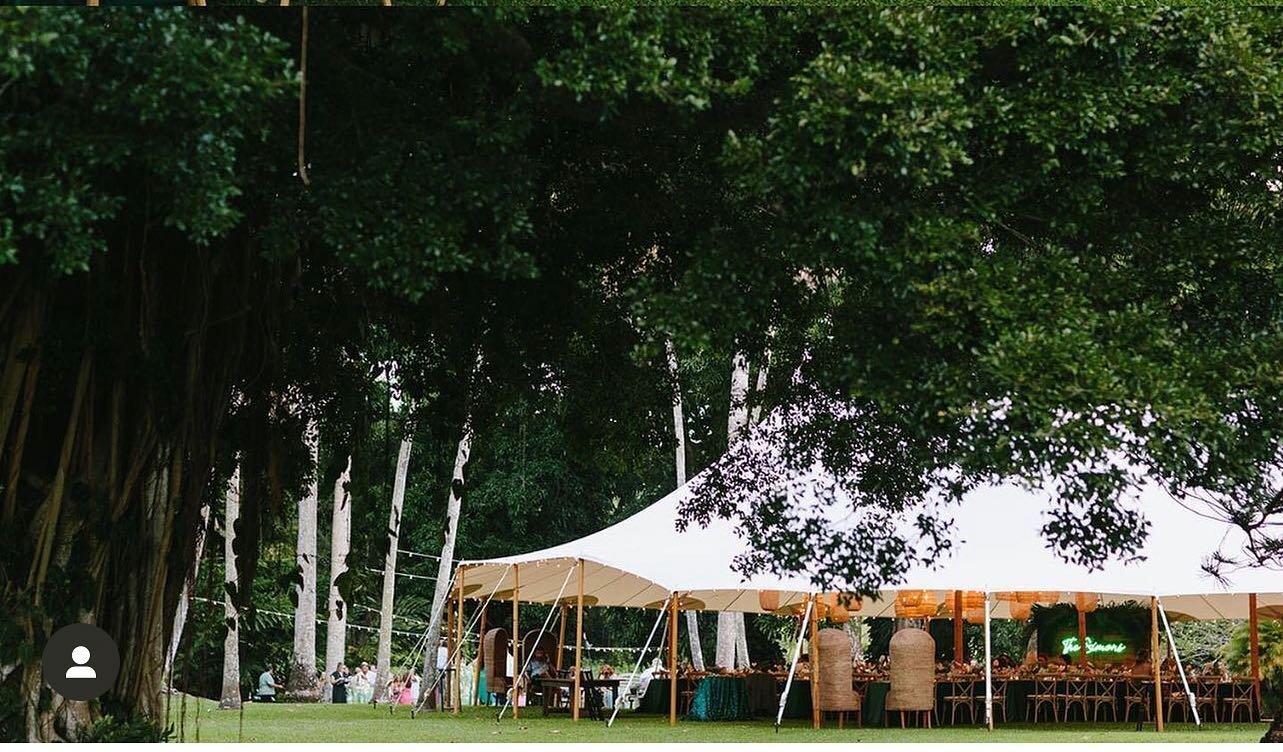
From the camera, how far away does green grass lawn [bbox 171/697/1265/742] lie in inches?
497

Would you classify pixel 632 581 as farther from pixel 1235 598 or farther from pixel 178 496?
pixel 178 496

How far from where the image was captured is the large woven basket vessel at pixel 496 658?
17609 millimetres

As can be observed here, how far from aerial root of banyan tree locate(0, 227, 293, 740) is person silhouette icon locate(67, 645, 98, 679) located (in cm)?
12

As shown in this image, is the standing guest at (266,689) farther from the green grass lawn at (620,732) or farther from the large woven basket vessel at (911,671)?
the large woven basket vessel at (911,671)

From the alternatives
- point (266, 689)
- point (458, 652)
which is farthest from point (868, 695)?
point (266, 689)

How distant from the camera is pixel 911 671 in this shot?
45.5ft

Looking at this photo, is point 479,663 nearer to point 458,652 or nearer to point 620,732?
point 458,652

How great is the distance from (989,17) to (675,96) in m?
1.10

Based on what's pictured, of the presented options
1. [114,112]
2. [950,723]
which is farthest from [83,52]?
[950,723]

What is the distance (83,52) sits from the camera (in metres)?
4.35

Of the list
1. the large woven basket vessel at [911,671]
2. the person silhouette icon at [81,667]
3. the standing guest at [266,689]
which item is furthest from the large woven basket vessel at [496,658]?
the person silhouette icon at [81,667]

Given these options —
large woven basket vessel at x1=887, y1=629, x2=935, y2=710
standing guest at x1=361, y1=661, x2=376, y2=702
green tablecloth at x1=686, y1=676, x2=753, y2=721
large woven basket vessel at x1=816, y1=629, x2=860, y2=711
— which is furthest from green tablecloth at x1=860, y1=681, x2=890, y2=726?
standing guest at x1=361, y1=661, x2=376, y2=702

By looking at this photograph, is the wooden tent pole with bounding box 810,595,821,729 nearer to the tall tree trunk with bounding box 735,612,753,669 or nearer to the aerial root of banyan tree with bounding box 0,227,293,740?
the aerial root of banyan tree with bounding box 0,227,293,740

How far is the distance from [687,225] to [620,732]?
773 centimetres
